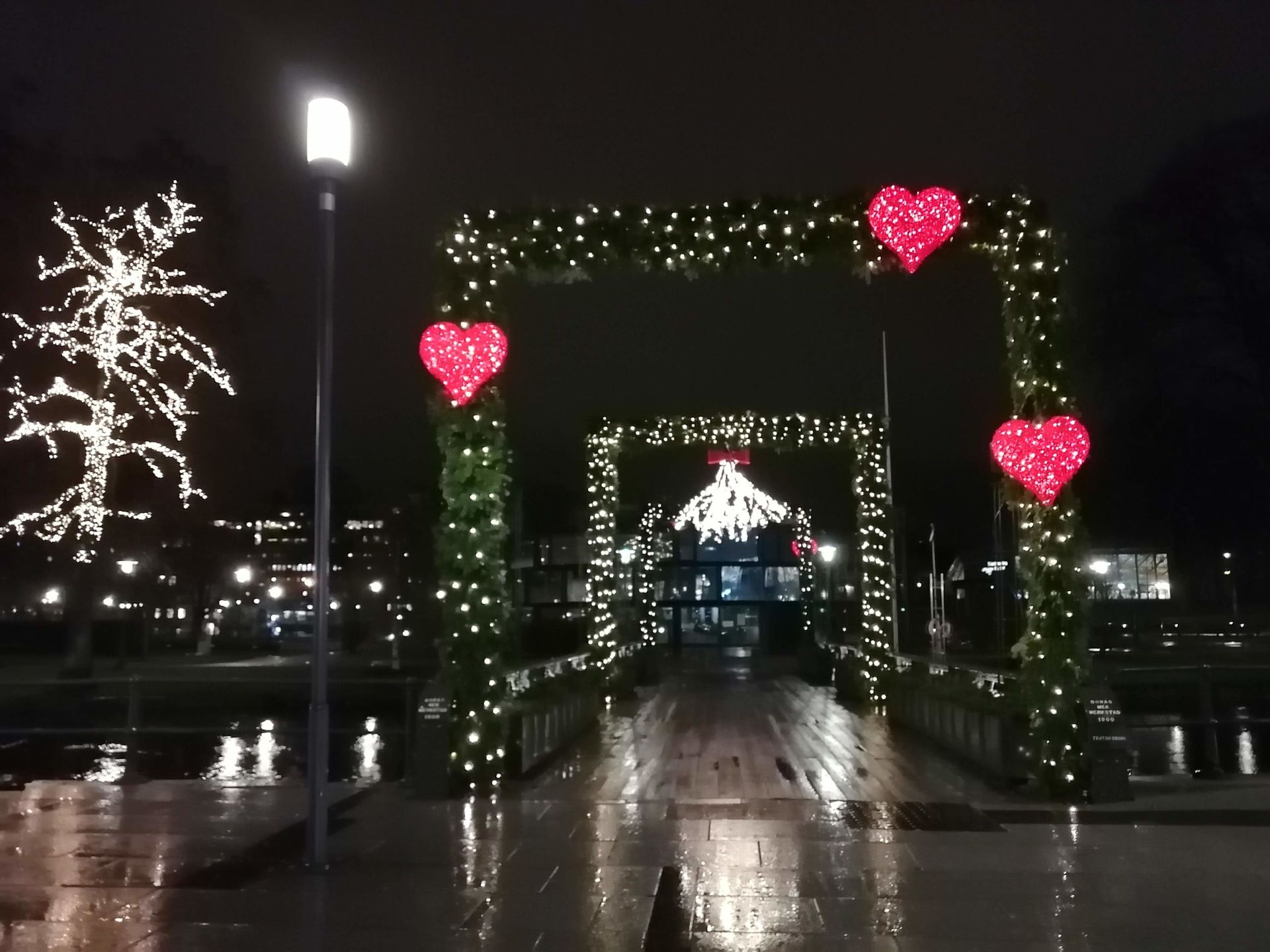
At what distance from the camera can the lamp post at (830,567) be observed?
28.2 m

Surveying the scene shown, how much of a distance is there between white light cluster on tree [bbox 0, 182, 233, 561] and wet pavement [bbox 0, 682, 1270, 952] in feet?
55.2

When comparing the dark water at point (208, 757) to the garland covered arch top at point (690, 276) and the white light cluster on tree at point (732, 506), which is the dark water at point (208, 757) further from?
the white light cluster on tree at point (732, 506)

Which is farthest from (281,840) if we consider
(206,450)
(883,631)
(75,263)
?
(206,450)

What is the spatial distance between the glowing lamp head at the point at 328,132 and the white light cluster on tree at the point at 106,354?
19.5 metres

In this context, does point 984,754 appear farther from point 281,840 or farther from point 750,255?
point 281,840

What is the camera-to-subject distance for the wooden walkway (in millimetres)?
11148

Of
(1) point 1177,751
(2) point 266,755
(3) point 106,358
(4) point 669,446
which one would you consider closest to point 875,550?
(4) point 669,446

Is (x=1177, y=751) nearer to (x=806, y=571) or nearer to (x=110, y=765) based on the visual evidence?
(x=110, y=765)

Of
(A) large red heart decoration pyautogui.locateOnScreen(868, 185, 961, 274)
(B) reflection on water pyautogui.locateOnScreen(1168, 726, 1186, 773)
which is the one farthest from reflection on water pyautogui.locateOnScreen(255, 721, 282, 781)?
(B) reflection on water pyautogui.locateOnScreen(1168, 726, 1186, 773)

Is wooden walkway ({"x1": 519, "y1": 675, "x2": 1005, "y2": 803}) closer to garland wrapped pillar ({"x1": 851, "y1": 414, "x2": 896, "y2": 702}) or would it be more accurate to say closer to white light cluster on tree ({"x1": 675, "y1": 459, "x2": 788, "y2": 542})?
garland wrapped pillar ({"x1": 851, "y1": 414, "x2": 896, "y2": 702})

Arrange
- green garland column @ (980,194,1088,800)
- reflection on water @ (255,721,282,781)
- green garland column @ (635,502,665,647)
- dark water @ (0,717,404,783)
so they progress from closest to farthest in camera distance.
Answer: green garland column @ (980,194,1088,800) < dark water @ (0,717,404,783) < reflection on water @ (255,721,282,781) < green garland column @ (635,502,665,647)

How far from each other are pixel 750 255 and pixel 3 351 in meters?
20.2

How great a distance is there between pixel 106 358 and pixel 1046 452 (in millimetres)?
21975

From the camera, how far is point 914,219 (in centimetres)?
1095
